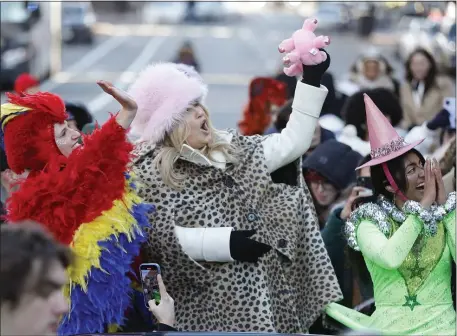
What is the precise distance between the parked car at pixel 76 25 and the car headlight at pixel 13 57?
54.0ft

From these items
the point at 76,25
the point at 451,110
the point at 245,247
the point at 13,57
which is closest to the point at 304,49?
the point at 245,247

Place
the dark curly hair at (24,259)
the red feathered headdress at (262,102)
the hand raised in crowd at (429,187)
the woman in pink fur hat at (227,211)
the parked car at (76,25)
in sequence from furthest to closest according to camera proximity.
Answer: the parked car at (76,25) → the red feathered headdress at (262,102) → the woman in pink fur hat at (227,211) → the hand raised in crowd at (429,187) → the dark curly hair at (24,259)

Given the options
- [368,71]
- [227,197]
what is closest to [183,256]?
[227,197]

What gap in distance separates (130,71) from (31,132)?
92.8ft

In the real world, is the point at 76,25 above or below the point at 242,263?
below

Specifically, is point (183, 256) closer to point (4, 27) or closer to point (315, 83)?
point (315, 83)

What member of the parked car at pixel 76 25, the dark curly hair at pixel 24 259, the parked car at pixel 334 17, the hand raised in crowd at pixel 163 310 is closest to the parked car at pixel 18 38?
the parked car at pixel 76 25

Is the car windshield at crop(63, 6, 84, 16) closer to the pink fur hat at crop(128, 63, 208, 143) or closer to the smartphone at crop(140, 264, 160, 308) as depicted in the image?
the pink fur hat at crop(128, 63, 208, 143)

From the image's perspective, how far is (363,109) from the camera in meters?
8.64

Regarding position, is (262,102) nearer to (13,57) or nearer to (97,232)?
(97,232)

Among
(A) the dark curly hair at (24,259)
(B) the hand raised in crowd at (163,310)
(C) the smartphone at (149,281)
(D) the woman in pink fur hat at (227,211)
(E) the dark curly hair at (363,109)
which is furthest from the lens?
(E) the dark curly hair at (363,109)

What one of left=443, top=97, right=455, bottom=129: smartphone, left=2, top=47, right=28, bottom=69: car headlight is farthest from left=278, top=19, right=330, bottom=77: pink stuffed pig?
left=2, top=47, right=28, bottom=69: car headlight

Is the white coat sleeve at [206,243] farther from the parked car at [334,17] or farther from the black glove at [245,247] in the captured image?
the parked car at [334,17]

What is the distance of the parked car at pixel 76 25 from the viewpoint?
139 ft
